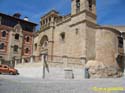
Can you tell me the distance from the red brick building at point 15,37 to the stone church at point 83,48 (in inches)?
414

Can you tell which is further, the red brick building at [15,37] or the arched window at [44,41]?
the red brick building at [15,37]

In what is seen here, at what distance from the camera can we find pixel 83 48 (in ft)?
103

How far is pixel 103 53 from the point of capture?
106ft

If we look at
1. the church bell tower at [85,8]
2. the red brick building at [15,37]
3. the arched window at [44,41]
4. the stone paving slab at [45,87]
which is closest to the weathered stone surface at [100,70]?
the church bell tower at [85,8]

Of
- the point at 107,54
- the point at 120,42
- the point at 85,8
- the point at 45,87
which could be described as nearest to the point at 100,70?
the point at 107,54

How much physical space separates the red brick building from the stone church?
10511 millimetres

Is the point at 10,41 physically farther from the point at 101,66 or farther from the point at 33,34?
the point at 101,66

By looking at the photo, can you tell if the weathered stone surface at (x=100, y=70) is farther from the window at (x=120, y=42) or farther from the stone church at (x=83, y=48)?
the window at (x=120, y=42)

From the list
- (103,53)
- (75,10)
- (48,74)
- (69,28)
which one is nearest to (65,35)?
(69,28)

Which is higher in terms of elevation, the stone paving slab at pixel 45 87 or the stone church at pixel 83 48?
the stone church at pixel 83 48

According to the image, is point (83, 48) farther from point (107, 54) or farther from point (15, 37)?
point (15, 37)

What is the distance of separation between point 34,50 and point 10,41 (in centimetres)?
565

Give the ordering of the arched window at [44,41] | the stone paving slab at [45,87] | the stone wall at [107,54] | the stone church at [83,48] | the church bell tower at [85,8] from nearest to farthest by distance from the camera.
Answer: the stone paving slab at [45,87] → the stone church at [83,48] → the stone wall at [107,54] → the church bell tower at [85,8] → the arched window at [44,41]

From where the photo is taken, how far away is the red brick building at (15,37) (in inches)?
1748
